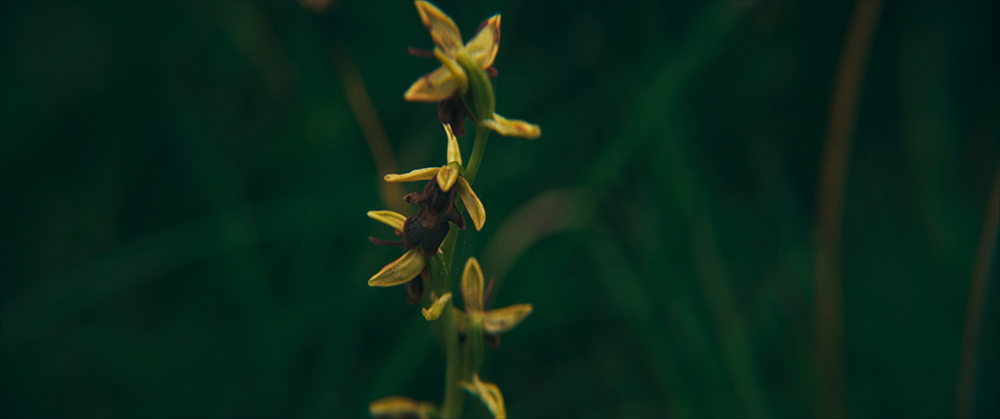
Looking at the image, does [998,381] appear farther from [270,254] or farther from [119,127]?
[119,127]

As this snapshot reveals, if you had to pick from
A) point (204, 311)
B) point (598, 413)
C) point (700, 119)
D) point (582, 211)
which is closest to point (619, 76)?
point (700, 119)

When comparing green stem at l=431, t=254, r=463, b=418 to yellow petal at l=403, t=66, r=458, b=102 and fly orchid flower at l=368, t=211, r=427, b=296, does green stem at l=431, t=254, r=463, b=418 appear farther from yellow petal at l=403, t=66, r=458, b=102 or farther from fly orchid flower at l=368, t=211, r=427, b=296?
yellow petal at l=403, t=66, r=458, b=102

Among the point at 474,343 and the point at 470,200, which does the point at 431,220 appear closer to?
the point at 470,200

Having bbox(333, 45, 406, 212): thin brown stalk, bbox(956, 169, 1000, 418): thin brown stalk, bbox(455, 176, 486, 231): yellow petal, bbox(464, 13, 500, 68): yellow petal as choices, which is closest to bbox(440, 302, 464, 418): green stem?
bbox(455, 176, 486, 231): yellow petal

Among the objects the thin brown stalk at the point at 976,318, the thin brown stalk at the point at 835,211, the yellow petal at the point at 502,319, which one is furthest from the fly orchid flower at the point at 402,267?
the thin brown stalk at the point at 835,211

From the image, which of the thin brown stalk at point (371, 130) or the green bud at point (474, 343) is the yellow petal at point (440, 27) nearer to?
the green bud at point (474, 343)
